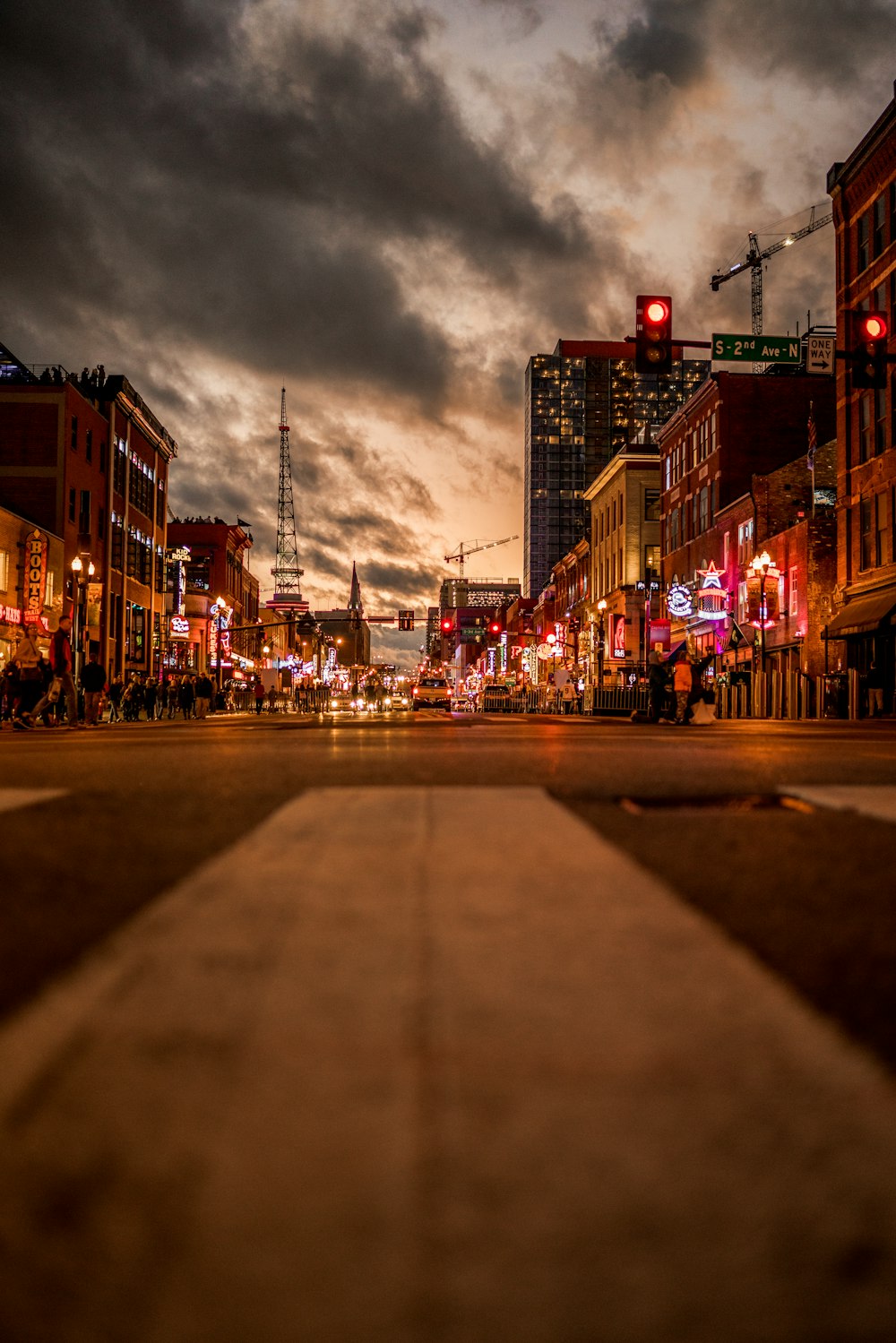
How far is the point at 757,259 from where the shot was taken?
Answer: 255 feet

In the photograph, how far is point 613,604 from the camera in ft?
224

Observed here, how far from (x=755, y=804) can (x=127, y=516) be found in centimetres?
5215

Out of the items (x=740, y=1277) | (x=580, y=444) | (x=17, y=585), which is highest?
(x=580, y=444)

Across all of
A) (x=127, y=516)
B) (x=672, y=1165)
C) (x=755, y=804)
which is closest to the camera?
(x=672, y=1165)

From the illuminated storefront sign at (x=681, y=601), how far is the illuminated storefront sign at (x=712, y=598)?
42.4 inches

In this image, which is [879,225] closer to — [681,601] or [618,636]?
[681,601]

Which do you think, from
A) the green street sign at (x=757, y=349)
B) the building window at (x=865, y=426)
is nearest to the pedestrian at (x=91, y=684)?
the green street sign at (x=757, y=349)

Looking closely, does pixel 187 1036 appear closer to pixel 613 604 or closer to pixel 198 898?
pixel 198 898

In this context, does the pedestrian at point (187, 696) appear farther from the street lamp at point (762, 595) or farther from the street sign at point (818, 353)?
the street sign at point (818, 353)

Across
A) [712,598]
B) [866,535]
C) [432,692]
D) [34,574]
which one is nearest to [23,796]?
[866,535]

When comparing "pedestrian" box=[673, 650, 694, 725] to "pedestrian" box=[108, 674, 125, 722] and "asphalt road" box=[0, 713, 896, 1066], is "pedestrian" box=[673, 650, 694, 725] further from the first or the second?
"pedestrian" box=[108, 674, 125, 722]

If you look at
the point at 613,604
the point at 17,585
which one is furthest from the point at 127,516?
the point at 613,604

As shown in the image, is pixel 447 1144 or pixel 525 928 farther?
pixel 525 928

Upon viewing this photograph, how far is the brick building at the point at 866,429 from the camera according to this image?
3028 centimetres
